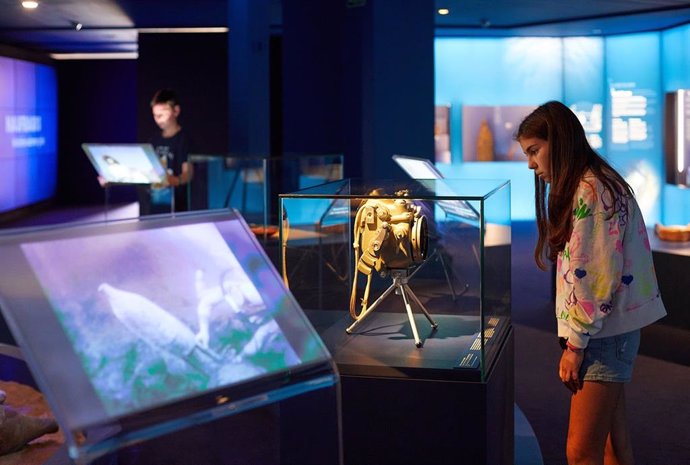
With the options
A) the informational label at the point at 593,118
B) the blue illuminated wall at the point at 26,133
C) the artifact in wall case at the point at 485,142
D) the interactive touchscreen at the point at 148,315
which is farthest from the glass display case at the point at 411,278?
the blue illuminated wall at the point at 26,133

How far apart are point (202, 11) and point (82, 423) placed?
12.2 metres

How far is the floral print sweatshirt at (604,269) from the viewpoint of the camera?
2646 mm

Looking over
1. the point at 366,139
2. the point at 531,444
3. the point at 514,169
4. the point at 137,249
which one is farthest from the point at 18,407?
the point at 514,169

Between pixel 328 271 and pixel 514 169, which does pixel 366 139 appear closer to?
pixel 328 271

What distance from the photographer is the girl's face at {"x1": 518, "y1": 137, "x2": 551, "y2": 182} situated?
2793 mm

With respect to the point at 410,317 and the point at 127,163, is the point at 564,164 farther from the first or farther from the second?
the point at 127,163

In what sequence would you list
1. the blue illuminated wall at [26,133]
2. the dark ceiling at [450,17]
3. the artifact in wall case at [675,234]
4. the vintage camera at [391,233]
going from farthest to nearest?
the blue illuminated wall at [26,133]
the dark ceiling at [450,17]
the artifact in wall case at [675,234]
the vintage camera at [391,233]

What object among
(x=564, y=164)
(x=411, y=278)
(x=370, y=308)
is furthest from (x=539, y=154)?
(x=370, y=308)

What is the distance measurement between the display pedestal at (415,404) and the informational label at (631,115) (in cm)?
1225

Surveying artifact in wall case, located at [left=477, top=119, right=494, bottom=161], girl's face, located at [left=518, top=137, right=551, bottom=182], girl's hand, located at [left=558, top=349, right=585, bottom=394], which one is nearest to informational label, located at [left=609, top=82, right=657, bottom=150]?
artifact in wall case, located at [left=477, top=119, right=494, bottom=161]

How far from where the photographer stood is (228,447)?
3398 millimetres

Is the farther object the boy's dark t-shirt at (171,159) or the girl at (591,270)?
the boy's dark t-shirt at (171,159)

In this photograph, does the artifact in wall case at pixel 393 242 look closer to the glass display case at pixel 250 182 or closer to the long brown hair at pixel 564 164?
the long brown hair at pixel 564 164

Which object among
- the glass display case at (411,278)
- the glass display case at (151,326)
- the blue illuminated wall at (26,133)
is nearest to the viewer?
the glass display case at (151,326)
